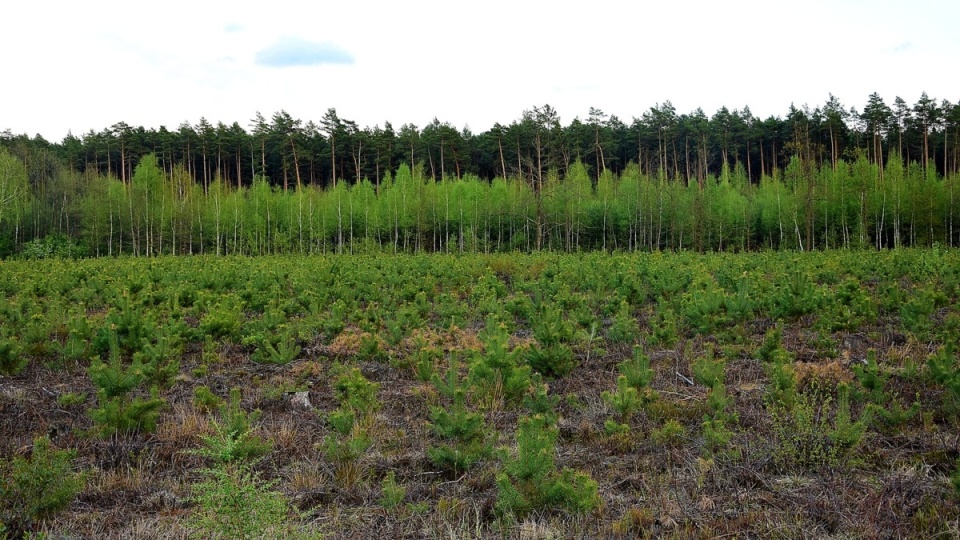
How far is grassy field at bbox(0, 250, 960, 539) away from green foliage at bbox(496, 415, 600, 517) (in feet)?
0.06

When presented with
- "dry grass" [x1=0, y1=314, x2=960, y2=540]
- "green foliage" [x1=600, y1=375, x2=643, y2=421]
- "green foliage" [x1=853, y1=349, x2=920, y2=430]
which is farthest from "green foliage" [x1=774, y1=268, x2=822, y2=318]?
"green foliage" [x1=600, y1=375, x2=643, y2=421]

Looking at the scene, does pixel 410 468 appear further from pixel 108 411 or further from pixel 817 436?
pixel 817 436

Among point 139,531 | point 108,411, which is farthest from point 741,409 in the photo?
point 108,411

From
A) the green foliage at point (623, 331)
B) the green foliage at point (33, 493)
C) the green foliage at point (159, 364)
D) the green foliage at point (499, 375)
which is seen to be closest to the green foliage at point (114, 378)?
the green foliage at point (159, 364)

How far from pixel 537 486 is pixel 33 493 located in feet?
11.9

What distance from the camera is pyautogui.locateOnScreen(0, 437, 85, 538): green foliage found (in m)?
4.48

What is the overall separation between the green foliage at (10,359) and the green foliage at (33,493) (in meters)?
4.67

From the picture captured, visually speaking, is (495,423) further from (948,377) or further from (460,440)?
(948,377)

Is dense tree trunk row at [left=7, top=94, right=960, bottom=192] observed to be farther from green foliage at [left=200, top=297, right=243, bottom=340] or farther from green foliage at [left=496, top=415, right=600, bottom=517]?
green foliage at [left=496, top=415, right=600, bottom=517]

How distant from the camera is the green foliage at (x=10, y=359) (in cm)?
839

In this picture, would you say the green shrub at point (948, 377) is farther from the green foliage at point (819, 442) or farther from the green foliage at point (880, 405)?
the green foliage at point (819, 442)

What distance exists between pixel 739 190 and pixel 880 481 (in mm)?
61223

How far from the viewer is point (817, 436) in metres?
5.61

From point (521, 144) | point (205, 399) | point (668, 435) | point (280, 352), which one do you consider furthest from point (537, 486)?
point (521, 144)
